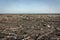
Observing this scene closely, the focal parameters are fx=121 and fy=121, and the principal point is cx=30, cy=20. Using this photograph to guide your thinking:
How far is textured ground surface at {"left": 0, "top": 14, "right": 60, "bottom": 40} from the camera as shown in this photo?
15.4 feet

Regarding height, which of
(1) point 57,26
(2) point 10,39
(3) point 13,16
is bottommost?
(2) point 10,39

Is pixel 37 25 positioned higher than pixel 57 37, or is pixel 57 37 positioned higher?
pixel 37 25

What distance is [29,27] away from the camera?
512 centimetres

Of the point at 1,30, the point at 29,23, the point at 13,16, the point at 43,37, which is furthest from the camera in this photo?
the point at 13,16

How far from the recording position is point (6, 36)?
4.71m

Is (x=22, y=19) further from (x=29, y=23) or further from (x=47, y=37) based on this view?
(x=47, y=37)

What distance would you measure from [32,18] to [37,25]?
2.25ft

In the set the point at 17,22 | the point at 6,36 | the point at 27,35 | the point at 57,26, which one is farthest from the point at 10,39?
the point at 57,26

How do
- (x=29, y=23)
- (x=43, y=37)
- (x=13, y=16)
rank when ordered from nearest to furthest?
1. (x=43, y=37)
2. (x=29, y=23)
3. (x=13, y=16)

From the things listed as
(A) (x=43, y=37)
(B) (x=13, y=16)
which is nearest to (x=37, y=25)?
(A) (x=43, y=37)

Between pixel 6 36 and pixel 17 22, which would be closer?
pixel 6 36

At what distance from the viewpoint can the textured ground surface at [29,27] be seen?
185 inches

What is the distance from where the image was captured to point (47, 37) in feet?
15.0

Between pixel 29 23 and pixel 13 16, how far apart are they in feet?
2.99
